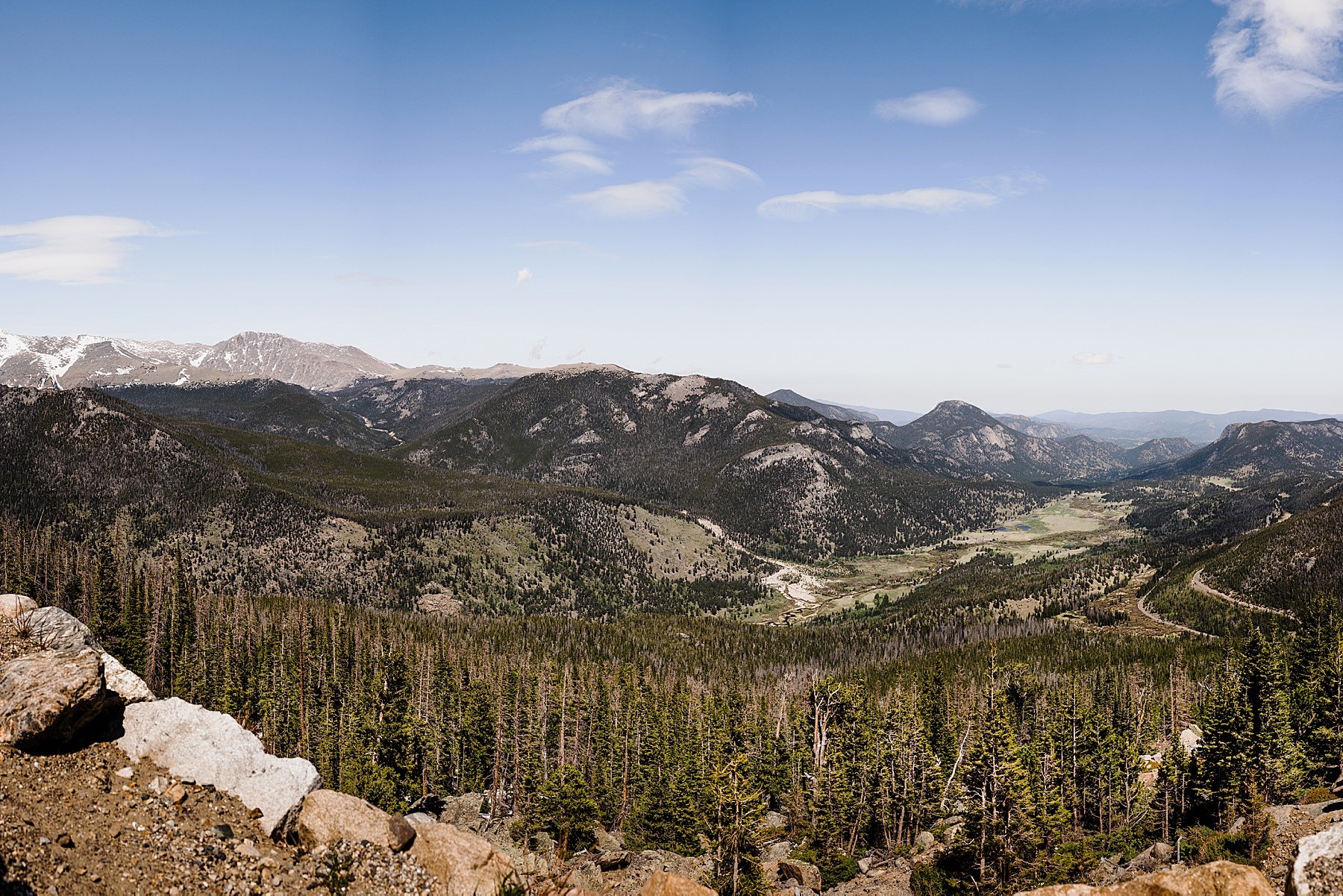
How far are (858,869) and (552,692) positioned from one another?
59.7 metres

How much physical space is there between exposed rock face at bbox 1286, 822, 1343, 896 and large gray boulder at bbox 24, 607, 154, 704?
1498 inches

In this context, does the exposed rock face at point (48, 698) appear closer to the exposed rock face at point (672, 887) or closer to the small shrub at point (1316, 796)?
the exposed rock face at point (672, 887)

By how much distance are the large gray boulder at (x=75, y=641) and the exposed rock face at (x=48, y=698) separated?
1418mm

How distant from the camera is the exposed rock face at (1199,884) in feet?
61.8

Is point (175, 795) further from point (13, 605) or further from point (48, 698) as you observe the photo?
point (13, 605)

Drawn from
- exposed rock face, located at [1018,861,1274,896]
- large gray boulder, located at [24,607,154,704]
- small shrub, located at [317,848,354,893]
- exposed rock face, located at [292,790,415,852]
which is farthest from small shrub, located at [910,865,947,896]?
large gray boulder, located at [24,607,154,704]

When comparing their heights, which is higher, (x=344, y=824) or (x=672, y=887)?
(x=344, y=824)

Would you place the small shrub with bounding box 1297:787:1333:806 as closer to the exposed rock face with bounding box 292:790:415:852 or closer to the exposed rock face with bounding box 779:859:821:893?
the exposed rock face with bounding box 779:859:821:893

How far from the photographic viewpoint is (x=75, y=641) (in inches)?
1060

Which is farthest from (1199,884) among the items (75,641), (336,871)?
(75,641)

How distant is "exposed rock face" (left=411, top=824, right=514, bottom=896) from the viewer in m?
24.2

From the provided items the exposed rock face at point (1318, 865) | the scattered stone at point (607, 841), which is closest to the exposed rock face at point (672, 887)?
the exposed rock face at point (1318, 865)

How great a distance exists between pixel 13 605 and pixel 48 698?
32.2 feet

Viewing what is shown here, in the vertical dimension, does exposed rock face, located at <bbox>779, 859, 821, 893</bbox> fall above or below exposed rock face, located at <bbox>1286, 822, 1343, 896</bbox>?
below
